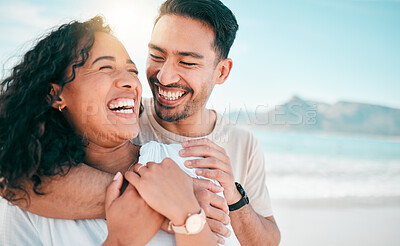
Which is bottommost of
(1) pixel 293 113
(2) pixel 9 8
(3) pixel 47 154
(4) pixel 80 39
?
(1) pixel 293 113

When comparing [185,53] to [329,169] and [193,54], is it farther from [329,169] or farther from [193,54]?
[329,169]

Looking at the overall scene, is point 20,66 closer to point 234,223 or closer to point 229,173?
point 229,173

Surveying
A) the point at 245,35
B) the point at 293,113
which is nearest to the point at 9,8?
the point at 245,35

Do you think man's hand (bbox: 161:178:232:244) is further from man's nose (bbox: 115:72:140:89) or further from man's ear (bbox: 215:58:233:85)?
man's ear (bbox: 215:58:233:85)

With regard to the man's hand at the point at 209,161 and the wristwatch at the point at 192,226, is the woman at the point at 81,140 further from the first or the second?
the man's hand at the point at 209,161

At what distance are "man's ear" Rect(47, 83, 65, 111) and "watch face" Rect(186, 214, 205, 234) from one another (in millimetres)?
1009

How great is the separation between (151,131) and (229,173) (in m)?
0.99

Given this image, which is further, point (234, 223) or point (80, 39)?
point (234, 223)

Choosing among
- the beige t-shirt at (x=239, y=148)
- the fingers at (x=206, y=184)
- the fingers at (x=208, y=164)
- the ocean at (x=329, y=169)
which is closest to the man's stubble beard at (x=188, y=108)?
the beige t-shirt at (x=239, y=148)

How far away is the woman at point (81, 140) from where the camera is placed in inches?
58.7

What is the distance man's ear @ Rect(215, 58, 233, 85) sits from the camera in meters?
3.05

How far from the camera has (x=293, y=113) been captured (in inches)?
936

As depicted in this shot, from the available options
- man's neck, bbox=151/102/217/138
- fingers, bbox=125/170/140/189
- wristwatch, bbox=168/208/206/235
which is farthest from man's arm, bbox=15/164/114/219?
man's neck, bbox=151/102/217/138

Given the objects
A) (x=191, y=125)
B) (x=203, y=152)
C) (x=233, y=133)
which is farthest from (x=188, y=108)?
(x=203, y=152)
